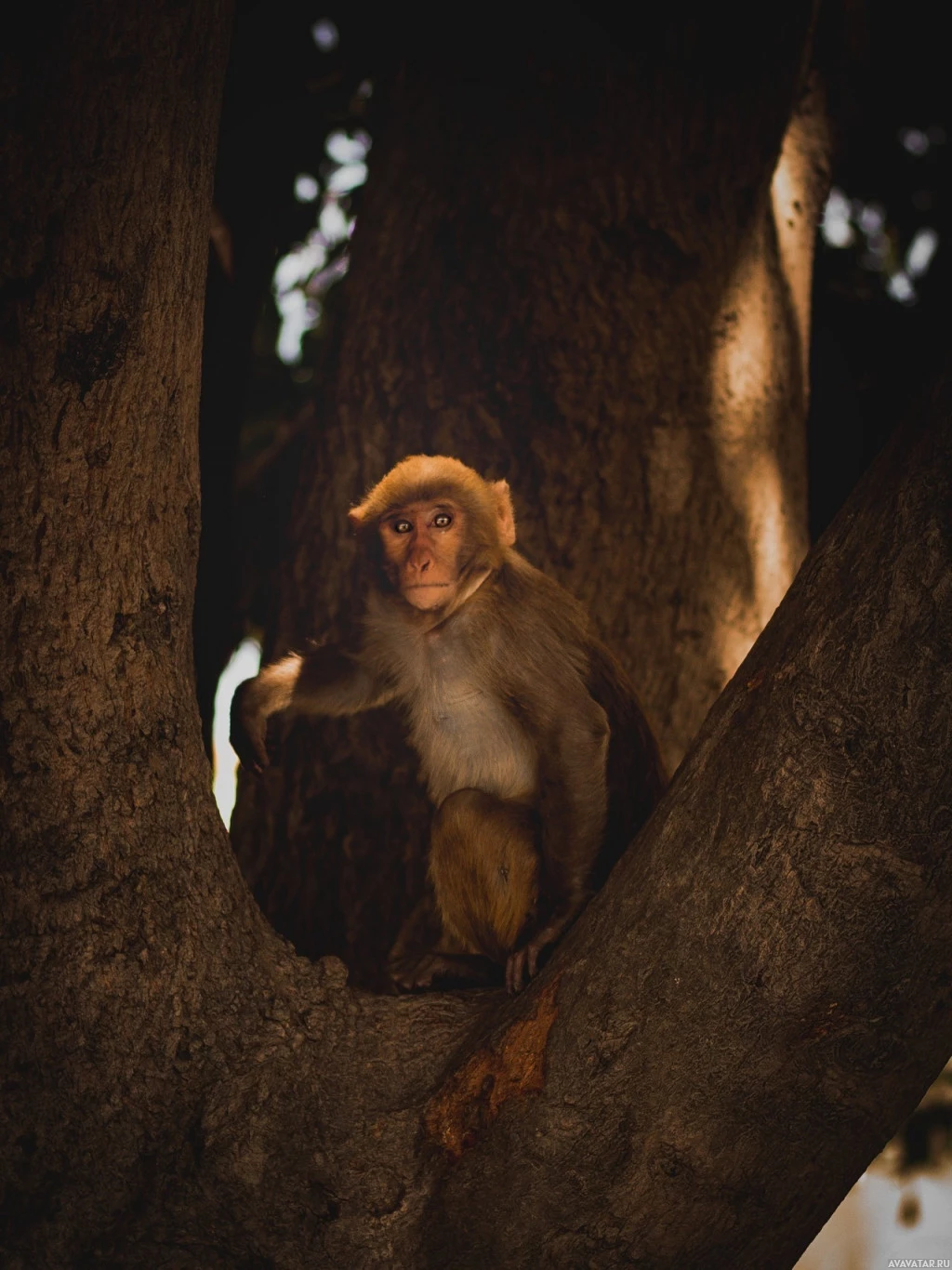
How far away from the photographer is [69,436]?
6.48 feet

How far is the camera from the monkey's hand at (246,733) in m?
3.13

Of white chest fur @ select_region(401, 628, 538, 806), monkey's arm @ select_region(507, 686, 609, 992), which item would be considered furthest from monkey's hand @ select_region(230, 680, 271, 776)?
monkey's arm @ select_region(507, 686, 609, 992)

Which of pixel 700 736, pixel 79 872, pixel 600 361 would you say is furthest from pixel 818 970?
pixel 600 361

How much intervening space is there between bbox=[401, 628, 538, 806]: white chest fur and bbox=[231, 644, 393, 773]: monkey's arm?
152mm

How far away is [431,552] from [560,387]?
97 cm

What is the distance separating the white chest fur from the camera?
3205 millimetres

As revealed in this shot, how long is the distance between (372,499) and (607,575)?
34.1 inches

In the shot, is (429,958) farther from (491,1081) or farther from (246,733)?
(491,1081)

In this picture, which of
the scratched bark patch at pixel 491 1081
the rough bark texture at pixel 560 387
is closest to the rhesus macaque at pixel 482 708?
the rough bark texture at pixel 560 387

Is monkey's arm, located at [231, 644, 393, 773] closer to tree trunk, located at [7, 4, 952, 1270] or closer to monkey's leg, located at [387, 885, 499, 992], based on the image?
monkey's leg, located at [387, 885, 499, 992]

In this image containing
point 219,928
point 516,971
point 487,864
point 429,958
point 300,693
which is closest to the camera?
point 219,928

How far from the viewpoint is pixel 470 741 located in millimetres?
3271

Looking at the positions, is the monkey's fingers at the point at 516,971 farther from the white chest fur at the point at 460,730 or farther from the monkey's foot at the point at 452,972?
the white chest fur at the point at 460,730

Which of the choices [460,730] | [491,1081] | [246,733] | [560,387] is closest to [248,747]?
[246,733]
